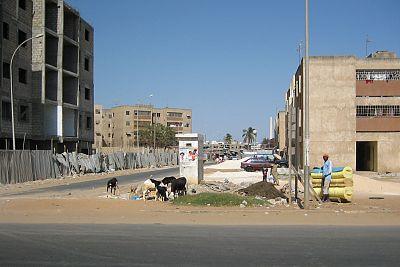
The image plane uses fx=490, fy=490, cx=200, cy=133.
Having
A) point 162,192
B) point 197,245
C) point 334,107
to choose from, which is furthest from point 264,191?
point 334,107

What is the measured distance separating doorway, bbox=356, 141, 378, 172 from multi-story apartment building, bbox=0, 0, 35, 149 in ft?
119

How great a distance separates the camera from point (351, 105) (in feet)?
170

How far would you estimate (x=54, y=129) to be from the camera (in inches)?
2055

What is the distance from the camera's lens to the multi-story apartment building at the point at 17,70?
42.8 metres

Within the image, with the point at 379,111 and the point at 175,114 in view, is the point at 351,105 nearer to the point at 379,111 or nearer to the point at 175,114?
the point at 379,111

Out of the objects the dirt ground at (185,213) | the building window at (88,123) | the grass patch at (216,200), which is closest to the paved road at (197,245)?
the dirt ground at (185,213)

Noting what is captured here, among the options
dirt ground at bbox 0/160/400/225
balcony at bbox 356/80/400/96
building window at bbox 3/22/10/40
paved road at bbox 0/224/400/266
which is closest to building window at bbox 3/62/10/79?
building window at bbox 3/22/10/40

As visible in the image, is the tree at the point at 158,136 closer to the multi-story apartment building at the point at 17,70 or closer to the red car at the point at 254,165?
the red car at the point at 254,165

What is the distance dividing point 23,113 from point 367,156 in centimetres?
3813

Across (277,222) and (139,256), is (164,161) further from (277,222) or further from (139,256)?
(139,256)

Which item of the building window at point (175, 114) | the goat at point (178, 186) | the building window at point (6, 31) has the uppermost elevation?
the building window at point (6, 31)

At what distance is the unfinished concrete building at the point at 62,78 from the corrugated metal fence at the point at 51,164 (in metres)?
5.44

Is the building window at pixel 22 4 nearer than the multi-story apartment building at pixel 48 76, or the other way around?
the multi-story apartment building at pixel 48 76

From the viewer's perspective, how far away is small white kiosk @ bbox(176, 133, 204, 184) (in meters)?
25.8
